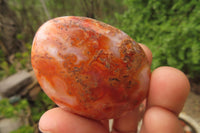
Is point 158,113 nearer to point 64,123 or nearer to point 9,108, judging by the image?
point 64,123

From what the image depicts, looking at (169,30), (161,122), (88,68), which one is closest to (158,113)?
(161,122)

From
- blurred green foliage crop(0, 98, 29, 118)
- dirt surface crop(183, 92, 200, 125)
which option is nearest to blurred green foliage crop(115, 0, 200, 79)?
dirt surface crop(183, 92, 200, 125)

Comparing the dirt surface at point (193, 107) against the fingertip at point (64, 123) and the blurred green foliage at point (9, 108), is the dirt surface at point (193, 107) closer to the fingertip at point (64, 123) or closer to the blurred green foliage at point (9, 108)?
the fingertip at point (64, 123)

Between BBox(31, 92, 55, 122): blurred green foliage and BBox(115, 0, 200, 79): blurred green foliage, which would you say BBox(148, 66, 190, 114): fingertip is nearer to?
BBox(115, 0, 200, 79): blurred green foliage

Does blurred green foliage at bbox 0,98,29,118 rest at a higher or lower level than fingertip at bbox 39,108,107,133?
lower

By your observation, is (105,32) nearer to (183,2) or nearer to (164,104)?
(164,104)

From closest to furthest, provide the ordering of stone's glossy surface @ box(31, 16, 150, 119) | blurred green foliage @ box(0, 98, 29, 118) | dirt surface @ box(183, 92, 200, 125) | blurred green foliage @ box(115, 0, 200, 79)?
stone's glossy surface @ box(31, 16, 150, 119) → blurred green foliage @ box(115, 0, 200, 79) → blurred green foliage @ box(0, 98, 29, 118) → dirt surface @ box(183, 92, 200, 125)
